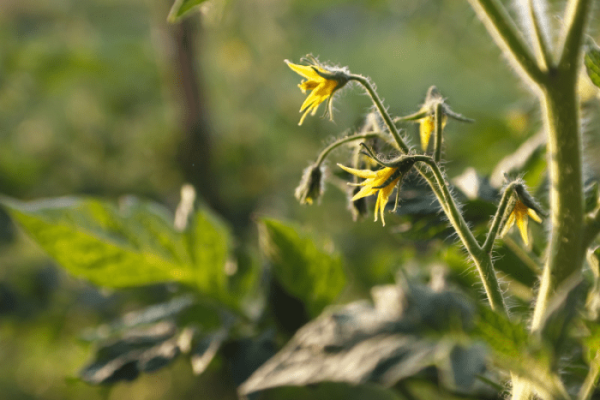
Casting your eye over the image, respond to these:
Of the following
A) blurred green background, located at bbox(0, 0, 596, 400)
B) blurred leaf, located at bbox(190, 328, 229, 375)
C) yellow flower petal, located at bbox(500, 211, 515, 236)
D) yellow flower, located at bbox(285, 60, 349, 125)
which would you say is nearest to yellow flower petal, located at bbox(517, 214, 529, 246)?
yellow flower petal, located at bbox(500, 211, 515, 236)

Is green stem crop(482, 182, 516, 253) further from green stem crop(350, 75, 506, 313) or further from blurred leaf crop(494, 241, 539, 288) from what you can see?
blurred leaf crop(494, 241, 539, 288)

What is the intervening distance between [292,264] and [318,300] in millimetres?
40

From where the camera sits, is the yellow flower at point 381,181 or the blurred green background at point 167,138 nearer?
the yellow flower at point 381,181

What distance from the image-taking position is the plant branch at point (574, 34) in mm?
221

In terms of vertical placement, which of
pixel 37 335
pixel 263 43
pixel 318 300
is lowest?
pixel 37 335

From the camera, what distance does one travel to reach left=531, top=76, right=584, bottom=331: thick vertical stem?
0.24m

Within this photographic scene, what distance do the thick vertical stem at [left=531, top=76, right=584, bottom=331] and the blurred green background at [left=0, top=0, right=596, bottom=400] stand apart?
19.4 inches

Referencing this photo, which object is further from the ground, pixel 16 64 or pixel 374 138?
pixel 16 64

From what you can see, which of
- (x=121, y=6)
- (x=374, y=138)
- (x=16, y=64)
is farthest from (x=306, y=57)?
(x=121, y=6)

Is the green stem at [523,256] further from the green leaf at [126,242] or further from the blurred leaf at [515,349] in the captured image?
the green leaf at [126,242]

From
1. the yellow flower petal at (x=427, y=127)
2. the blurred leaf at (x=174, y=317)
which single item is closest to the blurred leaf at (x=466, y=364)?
the yellow flower petal at (x=427, y=127)

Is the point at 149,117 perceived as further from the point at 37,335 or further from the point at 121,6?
the point at 121,6

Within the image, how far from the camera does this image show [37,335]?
916 millimetres

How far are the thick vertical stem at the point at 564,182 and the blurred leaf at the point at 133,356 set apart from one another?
258mm
